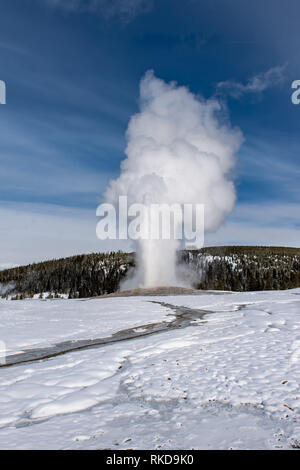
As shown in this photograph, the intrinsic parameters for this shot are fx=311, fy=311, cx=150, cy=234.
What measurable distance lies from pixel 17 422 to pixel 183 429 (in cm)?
343

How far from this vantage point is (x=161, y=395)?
7.61 meters

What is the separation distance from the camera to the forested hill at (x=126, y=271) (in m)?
112

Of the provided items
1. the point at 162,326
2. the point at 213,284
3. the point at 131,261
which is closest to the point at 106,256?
the point at 131,261

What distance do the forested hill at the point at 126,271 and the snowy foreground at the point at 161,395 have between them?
304 ft

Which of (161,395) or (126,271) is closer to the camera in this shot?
(161,395)

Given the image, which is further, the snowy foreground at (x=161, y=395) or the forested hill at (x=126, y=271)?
the forested hill at (x=126, y=271)

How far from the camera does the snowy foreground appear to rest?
5.31 m

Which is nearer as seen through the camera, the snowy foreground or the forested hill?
the snowy foreground

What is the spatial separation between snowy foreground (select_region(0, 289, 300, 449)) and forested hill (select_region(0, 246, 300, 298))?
92747mm

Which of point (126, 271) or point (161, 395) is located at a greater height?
point (161, 395)

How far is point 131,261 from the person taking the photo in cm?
12800

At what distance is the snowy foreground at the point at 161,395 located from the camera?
5.31 meters

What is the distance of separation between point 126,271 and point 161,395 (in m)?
113
